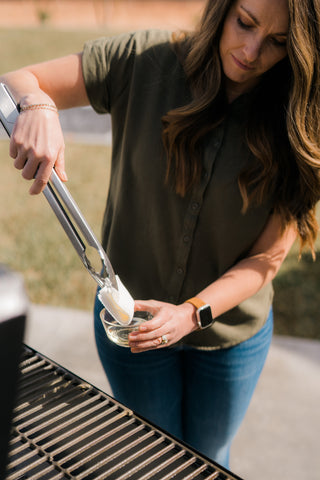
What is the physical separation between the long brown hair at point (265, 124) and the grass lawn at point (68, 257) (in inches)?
76.2

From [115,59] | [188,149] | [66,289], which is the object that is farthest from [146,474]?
A: [66,289]

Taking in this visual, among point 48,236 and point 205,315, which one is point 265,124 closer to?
point 205,315

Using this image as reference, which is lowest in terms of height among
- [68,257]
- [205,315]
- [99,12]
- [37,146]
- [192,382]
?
[68,257]

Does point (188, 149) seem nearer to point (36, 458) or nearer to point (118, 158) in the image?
point (118, 158)

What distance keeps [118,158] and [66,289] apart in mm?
2135

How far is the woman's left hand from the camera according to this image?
103 cm

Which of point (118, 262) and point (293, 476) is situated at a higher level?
point (118, 262)

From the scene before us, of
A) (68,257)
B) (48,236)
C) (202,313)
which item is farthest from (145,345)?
(48,236)

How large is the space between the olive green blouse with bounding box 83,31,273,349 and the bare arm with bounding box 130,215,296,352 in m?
0.05

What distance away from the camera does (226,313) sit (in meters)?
1.43

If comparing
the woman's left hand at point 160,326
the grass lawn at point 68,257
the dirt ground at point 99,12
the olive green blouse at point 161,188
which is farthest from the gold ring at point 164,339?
the dirt ground at point 99,12

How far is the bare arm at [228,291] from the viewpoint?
3.45 feet

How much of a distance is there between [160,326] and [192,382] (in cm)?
→ 47

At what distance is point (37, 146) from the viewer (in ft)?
3.11
